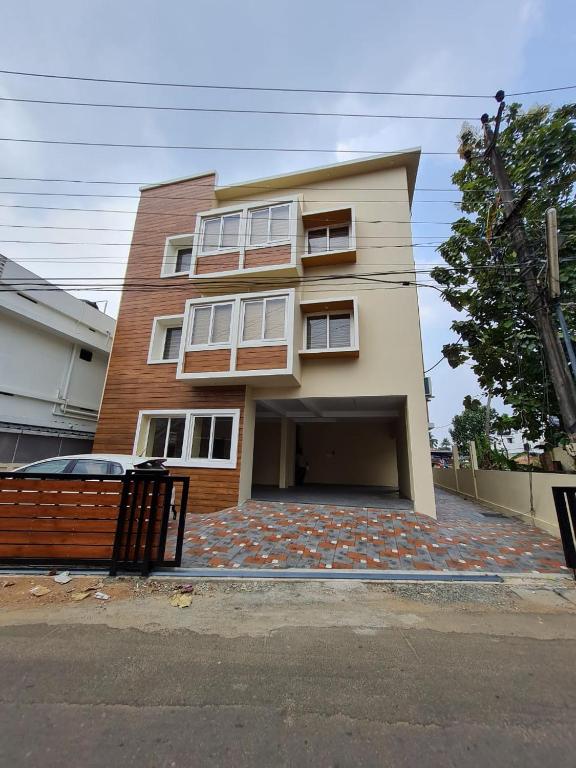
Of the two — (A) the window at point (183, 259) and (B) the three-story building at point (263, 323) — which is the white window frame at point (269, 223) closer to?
(B) the three-story building at point (263, 323)

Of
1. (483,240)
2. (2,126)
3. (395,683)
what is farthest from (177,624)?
(483,240)

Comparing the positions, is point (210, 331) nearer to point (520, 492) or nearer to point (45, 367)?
point (45, 367)

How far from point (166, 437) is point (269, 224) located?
7020mm

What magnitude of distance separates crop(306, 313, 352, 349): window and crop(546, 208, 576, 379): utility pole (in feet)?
14.2

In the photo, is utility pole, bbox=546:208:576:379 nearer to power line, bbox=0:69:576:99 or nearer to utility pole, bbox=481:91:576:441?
utility pole, bbox=481:91:576:441

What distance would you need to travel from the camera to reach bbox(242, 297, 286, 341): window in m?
8.10

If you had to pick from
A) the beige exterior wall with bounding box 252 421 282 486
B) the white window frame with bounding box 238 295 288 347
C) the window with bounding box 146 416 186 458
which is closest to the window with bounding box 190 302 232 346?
the white window frame with bounding box 238 295 288 347

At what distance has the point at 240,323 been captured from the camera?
8.29 metres

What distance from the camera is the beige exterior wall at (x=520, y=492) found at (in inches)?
254

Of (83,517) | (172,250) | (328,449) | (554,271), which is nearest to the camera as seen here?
(83,517)

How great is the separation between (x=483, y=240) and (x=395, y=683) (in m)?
10.5

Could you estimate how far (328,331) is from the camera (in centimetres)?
873

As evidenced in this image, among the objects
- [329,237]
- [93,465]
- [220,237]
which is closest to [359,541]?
[93,465]

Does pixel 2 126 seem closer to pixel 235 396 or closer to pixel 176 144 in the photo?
pixel 176 144
